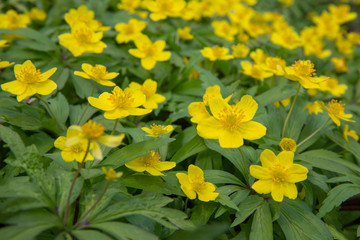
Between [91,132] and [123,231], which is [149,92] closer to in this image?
[91,132]

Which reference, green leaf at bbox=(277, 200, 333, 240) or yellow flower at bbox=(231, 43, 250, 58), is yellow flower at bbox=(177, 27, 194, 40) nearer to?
yellow flower at bbox=(231, 43, 250, 58)

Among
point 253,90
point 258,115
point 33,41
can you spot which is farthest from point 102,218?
point 33,41

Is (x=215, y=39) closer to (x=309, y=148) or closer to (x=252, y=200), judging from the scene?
(x=309, y=148)

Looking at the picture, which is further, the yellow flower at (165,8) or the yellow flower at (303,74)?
the yellow flower at (165,8)

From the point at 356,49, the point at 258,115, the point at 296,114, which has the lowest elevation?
the point at 356,49

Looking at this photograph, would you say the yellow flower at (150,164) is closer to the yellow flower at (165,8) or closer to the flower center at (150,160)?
the flower center at (150,160)

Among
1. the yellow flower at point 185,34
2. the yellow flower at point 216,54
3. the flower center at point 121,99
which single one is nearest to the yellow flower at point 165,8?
the yellow flower at point 185,34
